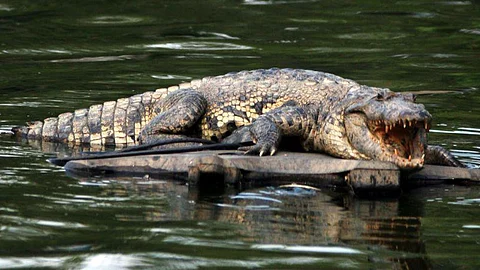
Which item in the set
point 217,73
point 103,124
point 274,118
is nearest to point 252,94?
point 274,118

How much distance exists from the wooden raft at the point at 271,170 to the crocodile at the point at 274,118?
0.69 ft

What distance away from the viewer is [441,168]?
885 cm

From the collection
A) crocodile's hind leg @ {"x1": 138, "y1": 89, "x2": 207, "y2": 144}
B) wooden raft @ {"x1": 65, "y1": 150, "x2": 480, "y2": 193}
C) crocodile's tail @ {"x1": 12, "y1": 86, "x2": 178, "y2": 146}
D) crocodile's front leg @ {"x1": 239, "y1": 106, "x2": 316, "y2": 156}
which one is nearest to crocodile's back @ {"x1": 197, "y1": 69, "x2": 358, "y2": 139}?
crocodile's hind leg @ {"x1": 138, "y1": 89, "x2": 207, "y2": 144}

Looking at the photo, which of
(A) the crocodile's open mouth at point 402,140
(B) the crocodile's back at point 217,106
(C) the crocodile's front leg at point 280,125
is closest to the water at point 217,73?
(A) the crocodile's open mouth at point 402,140

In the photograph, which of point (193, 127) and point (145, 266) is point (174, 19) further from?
point (145, 266)

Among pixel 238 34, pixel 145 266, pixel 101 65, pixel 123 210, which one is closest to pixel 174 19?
pixel 238 34

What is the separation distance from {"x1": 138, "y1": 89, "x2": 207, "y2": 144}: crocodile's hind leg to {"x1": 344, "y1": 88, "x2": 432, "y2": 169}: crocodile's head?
148cm

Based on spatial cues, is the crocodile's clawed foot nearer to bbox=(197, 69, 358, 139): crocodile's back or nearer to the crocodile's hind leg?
bbox=(197, 69, 358, 139): crocodile's back

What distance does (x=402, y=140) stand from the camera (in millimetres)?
8586

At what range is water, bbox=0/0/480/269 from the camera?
6727 mm

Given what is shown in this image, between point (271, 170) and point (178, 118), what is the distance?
1633 mm

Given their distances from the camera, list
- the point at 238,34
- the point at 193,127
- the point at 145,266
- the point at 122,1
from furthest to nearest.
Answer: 1. the point at 122,1
2. the point at 238,34
3. the point at 193,127
4. the point at 145,266

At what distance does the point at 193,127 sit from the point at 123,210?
2544 mm

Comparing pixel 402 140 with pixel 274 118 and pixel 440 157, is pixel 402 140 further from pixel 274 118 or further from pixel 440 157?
pixel 274 118
